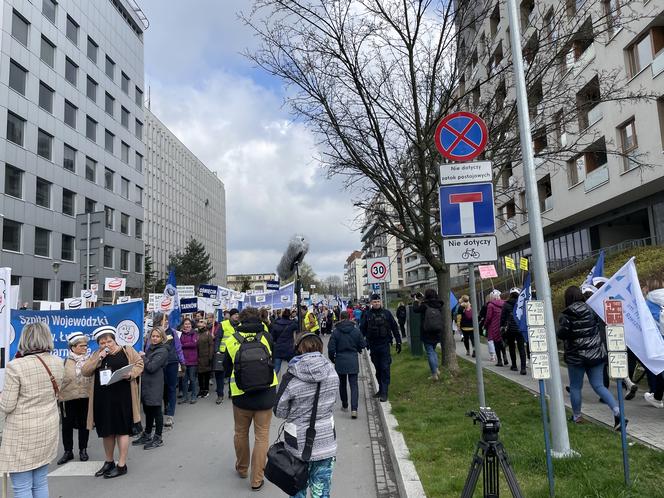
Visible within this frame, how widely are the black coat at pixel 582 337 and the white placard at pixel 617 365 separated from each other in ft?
6.99

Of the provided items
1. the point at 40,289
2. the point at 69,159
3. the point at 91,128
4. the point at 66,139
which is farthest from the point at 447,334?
the point at 91,128

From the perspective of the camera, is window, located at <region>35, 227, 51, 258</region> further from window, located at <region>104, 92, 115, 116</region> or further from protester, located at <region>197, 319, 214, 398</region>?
protester, located at <region>197, 319, 214, 398</region>

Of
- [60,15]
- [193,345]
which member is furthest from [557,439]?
[60,15]

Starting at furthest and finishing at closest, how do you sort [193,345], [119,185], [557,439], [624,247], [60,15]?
[119,185] < [60,15] < [624,247] < [193,345] < [557,439]

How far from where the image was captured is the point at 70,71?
3675cm

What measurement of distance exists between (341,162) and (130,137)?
3990 cm

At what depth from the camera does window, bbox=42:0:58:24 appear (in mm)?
33725

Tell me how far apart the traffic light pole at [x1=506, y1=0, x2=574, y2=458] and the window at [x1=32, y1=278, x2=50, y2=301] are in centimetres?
3354

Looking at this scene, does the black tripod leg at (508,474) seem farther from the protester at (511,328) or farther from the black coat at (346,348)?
the protester at (511,328)

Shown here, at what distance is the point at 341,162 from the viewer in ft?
39.1

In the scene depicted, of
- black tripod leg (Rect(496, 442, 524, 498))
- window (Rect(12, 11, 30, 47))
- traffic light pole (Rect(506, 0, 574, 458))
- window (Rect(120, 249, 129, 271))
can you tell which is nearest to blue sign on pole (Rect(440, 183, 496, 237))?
traffic light pole (Rect(506, 0, 574, 458))

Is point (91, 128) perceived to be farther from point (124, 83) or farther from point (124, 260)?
point (124, 260)

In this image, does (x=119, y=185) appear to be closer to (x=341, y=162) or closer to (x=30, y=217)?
(x=30, y=217)

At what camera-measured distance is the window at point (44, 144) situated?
3319 cm
